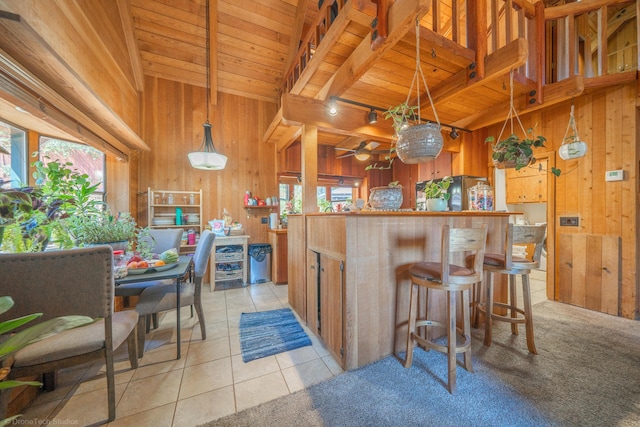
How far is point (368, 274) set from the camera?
178 centimetres

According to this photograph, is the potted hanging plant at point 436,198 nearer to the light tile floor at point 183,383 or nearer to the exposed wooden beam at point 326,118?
the exposed wooden beam at point 326,118

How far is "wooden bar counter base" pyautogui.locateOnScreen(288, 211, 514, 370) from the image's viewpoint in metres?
1.73

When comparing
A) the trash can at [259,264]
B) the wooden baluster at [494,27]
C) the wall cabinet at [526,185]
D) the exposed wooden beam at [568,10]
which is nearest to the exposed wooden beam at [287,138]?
the trash can at [259,264]

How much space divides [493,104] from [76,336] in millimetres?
4551

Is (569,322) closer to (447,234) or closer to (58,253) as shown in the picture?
(447,234)

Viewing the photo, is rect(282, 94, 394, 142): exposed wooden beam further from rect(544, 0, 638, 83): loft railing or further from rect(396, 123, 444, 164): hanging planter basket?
rect(544, 0, 638, 83): loft railing

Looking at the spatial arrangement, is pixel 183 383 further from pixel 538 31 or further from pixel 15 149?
pixel 538 31

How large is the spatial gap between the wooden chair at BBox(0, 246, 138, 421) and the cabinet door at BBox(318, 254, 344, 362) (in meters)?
1.40

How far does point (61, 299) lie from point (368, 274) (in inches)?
71.8

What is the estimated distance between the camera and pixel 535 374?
166 cm

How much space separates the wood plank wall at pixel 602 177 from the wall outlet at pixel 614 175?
0.04 metres

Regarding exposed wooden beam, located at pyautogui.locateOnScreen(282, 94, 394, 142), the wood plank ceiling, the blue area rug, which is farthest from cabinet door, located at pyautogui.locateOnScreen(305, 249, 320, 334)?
the wood plank ceiling

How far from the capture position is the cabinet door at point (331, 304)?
180 cm

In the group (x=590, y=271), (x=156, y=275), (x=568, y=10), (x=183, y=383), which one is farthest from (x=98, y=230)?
(x=568, y=10)
